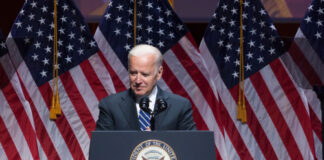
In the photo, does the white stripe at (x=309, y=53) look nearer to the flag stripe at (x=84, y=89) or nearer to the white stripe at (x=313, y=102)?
the white stripe at (x=313, y=102)

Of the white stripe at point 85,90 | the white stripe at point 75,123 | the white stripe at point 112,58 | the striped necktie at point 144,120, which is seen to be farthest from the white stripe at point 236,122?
the striped necktie at point 144,120

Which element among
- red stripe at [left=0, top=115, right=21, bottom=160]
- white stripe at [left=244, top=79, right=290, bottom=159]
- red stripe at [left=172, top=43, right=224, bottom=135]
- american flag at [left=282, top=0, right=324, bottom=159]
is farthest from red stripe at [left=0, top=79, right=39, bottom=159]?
american flag at [left=282, top=0, right=324, bottom=159]

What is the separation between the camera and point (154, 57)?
238 centimetres

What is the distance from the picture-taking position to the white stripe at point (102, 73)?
455 centimetres

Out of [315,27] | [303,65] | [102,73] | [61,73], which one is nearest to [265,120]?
[303,65]

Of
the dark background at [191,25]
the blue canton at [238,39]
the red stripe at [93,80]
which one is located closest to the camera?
the red stripe at [93,80]

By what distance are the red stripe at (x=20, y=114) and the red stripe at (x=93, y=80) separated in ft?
2.17

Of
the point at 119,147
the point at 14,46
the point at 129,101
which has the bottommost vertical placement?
the point at 119,147

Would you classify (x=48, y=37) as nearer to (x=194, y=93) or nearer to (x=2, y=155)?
(x=2, y=155)

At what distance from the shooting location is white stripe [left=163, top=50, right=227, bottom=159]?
15.0 feet

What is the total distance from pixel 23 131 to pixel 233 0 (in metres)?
2.36

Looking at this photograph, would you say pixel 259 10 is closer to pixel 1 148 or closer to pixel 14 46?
pixel 14 46

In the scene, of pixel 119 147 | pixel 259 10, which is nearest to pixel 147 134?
pixel 119 147

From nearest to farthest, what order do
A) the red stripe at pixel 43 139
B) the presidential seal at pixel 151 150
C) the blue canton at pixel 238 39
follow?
the presidential seal at pixel 151 150 → the red stripe at pixel 43 139 → the blue canton at pixel 238 39
